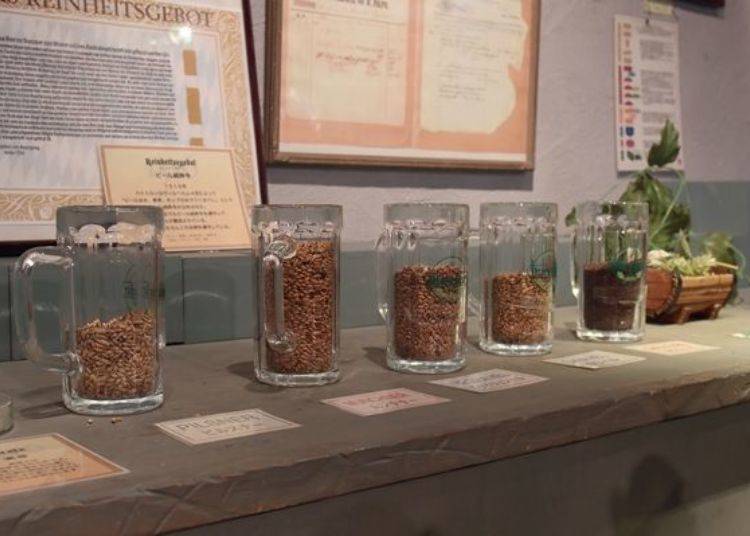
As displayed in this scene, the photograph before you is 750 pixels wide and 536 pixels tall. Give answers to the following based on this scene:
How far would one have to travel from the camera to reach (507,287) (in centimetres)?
108

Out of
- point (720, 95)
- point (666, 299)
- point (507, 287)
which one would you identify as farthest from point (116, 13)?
point (720, 95)

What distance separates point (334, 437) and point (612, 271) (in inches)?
23.9

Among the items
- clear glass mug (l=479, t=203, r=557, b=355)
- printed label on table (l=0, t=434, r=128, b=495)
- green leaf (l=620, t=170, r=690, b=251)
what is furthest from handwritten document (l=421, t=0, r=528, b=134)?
printed label on table (l=0, t=434, r=128, b=495)

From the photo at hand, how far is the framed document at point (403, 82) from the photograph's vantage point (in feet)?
4.30

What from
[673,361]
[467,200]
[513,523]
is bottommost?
Result: [513,523]

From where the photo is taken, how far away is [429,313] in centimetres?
96

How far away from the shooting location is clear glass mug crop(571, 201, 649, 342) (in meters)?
1.19

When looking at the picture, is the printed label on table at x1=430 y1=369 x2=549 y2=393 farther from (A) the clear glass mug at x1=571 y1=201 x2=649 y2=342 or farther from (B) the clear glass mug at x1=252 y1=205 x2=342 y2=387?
(A) the clear glass mug at x1=571 y1=201 x2=649 y2=342

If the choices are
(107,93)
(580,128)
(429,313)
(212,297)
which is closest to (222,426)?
(429,313)

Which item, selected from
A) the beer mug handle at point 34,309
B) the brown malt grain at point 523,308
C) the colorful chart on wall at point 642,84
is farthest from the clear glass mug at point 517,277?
the colorful chart on wall at point 642,84

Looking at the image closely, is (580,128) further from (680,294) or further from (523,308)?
(523,308)

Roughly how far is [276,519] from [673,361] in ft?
1.83

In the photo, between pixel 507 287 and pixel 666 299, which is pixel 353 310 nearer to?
pixel 507 287

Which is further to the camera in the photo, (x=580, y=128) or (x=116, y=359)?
(x=580, y=128)
